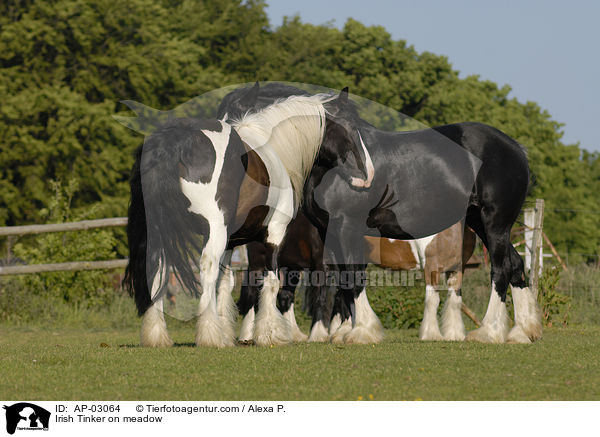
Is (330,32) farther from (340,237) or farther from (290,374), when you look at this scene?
(290,374)

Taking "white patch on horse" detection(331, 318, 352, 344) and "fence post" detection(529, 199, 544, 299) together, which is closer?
"white patch on horse" detection(331, 318, 352, 344)

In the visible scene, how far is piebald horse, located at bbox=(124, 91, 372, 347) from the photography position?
25.1 feet

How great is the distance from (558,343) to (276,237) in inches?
129

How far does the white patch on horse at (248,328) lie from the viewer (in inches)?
345

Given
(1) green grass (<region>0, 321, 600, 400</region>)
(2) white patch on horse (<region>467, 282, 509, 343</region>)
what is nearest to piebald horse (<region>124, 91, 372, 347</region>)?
(1) green grass (<region>0, 321, 600, 400</region>)

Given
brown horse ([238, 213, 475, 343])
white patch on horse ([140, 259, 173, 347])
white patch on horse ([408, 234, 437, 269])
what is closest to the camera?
white patch on horse ([140, 259, 173, 347])

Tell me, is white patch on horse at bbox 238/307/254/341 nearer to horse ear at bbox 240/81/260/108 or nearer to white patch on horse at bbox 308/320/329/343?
white patch on horse at bbox 308/320/329/343

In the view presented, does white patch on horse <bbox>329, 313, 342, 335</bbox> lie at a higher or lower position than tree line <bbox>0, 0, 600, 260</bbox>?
lower

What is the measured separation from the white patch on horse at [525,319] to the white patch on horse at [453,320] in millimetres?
906

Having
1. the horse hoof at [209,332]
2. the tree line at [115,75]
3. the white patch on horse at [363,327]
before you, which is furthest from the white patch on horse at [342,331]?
the tree line at [115,75]

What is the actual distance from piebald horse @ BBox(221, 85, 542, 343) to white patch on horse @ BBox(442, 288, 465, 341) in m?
0.80

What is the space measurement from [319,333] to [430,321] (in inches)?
57.3

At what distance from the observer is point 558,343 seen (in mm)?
8836
